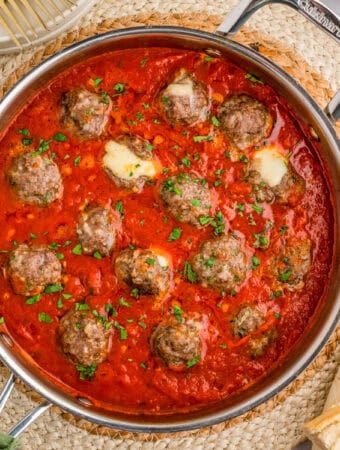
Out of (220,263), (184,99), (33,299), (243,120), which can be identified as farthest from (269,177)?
(33,299)

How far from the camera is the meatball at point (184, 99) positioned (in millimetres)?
5195

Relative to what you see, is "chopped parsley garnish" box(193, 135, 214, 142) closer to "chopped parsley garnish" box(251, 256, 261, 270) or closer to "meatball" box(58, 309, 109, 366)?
"chopped parsley garnish" box(251, 256, 261, 270)

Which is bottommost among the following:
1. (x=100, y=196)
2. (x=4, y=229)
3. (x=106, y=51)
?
(x=4, y=229)

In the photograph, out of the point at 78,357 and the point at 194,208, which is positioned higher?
the point at 194,208

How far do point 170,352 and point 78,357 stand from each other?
646 millimetres

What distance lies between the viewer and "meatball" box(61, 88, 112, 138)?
5.18 m

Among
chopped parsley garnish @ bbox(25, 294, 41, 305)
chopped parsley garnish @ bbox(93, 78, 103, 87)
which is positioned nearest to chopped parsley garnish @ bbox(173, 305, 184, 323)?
chopped parsley garnish @ bbox(25, 294, 41, 305)

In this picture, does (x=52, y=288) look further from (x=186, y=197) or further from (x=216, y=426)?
(x=216, y=426)

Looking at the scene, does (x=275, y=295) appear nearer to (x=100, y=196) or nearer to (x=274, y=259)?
(x=274, y=259)

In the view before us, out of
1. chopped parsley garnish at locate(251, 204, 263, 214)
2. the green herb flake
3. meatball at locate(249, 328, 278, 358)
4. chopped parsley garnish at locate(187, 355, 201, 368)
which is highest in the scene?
chopped parsley garnish at locate(251, 204, 263, 214)

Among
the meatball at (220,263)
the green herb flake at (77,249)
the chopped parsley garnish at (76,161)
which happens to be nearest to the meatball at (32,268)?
the green herb flake at (77,249)

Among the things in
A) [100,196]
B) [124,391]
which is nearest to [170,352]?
[124,391]

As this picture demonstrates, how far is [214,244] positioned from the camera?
17.2 ft

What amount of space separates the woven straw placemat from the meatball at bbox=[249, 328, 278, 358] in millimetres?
559
